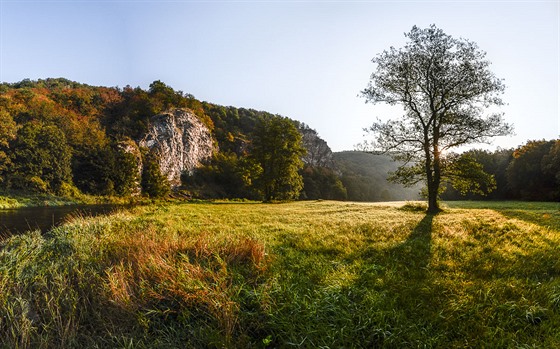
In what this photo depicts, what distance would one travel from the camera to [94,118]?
78500mm

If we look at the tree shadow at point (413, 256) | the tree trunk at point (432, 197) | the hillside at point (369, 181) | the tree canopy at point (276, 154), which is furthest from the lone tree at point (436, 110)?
the hillside at point (369, 181)

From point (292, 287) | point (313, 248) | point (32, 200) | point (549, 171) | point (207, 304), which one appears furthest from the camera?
point (549, 171)

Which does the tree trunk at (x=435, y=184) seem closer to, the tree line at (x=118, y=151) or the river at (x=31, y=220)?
the river at (x=31, y=220)

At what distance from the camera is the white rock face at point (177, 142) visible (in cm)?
7631

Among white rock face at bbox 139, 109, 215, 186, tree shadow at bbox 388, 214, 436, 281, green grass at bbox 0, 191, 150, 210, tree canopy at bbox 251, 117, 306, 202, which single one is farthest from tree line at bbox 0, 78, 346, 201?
tree shadow at bbox 388, 214, 436, 281

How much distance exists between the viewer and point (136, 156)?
67000 millimetres

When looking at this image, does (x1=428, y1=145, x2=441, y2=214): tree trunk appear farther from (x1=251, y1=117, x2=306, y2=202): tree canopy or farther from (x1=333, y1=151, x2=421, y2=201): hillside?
(x1=333, y1=151, x2=421, y2=201): hillside

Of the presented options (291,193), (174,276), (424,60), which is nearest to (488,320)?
(174,276)

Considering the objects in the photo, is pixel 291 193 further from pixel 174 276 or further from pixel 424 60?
pixel 174 276

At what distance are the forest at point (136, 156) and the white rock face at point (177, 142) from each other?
291 cm

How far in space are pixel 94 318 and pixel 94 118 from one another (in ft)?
302

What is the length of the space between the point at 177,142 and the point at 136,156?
53.5ft

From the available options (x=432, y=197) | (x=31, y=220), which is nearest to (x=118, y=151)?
(x=31, y=220)

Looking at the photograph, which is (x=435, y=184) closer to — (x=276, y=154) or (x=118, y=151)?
(x=276, y=154)
